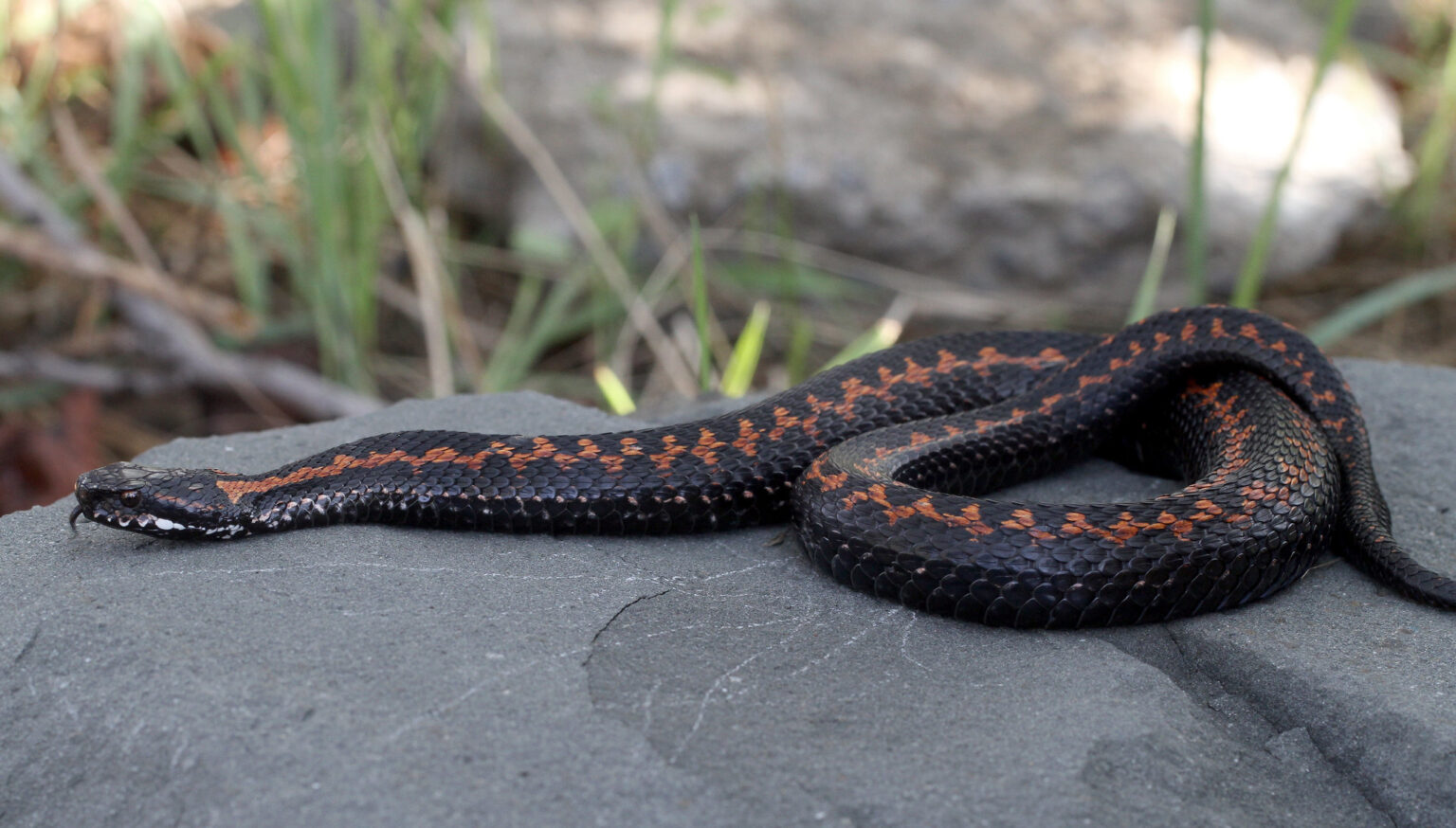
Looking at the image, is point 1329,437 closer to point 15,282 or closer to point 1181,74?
point 1181,74

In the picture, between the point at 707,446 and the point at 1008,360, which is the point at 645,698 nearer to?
the point at 707,446

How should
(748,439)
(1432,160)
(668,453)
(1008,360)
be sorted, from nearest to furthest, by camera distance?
(668,453) < (748,439) < (1008,360) < (1432,160)

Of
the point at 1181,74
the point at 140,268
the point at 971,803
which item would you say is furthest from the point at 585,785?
the point at 1181,74

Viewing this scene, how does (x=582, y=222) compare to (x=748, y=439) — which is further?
(x=582, y=222)

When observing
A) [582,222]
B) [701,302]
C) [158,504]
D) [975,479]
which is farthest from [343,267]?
[975,479]

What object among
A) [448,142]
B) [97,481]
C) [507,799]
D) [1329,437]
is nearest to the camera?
[507,799]

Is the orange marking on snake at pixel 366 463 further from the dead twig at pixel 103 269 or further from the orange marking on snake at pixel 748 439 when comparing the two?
the dead twig at pixel 103 269

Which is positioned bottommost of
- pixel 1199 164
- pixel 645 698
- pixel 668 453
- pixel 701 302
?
pixel 645 698
